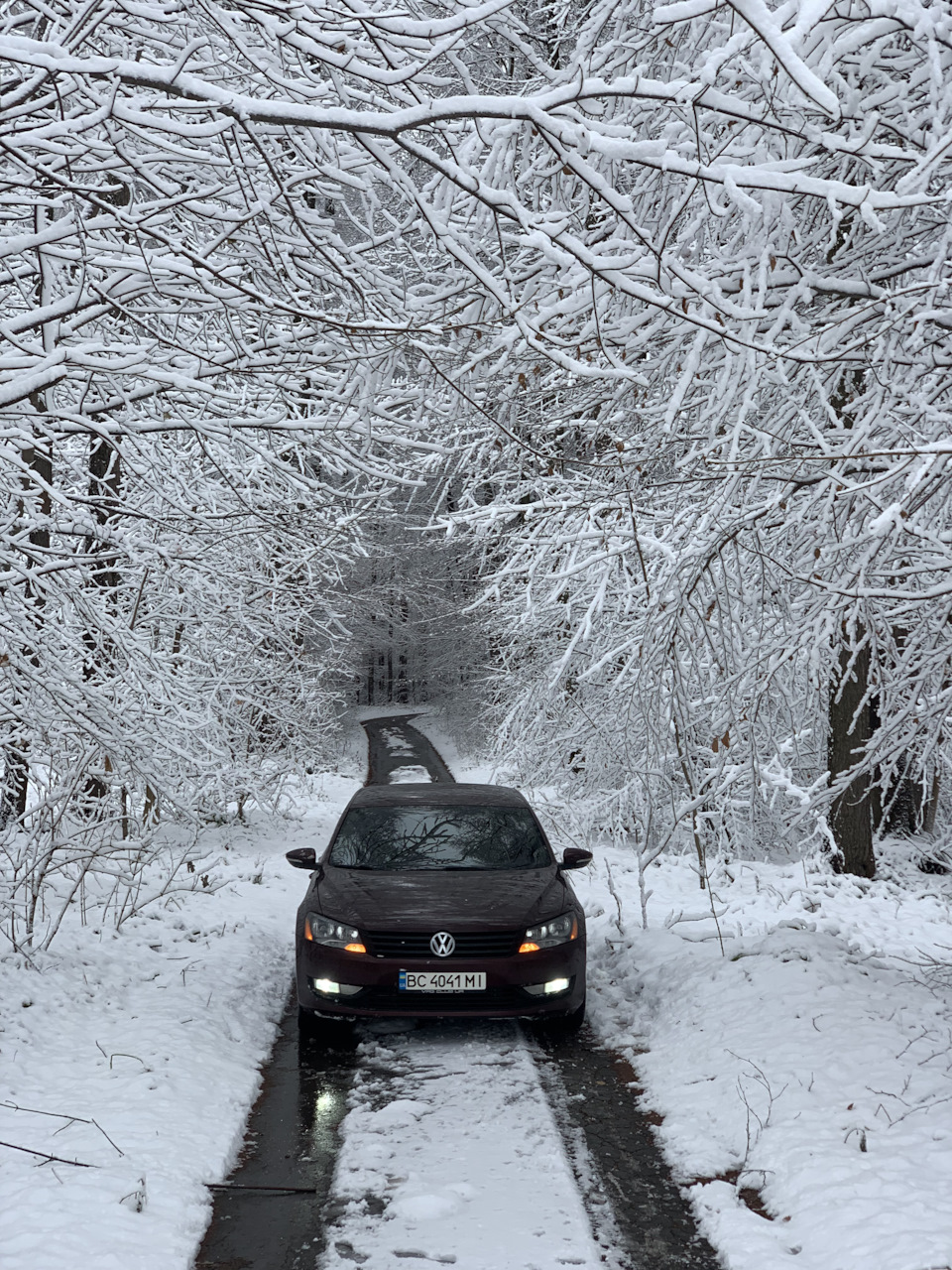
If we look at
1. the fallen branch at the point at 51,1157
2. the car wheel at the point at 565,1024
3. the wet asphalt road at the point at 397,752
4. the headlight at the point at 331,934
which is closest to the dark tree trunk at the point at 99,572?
the headlight at the point at 331,934

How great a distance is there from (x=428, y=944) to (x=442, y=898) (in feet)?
1.42

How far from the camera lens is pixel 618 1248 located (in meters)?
4.02

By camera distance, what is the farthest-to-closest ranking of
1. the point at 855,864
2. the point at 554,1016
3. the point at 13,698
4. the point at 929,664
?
the point at 855,864 < the point at 13,698 < the point at 554,1016 < the point at 929,664

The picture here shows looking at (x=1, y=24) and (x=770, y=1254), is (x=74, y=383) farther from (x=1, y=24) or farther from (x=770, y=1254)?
(x=770, y=1254)

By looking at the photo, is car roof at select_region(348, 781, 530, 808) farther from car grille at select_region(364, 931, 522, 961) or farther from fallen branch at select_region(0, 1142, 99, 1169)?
fallen branch at select_region(0, 1142, 99, 1169)

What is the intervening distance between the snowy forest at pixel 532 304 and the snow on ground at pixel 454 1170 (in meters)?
1.61

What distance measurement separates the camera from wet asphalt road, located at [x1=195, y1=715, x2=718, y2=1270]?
4.03 m

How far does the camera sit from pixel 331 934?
6.50 meters

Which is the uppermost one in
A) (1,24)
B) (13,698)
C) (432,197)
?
(1,24)

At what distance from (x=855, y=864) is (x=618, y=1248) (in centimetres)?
753

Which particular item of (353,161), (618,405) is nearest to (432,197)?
(353,161)

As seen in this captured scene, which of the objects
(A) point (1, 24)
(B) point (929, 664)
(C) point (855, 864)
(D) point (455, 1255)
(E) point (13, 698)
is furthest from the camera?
(C) point (855, 864)

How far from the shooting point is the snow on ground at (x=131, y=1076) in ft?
13.0

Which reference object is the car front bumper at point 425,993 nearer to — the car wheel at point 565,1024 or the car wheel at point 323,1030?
the car wheel at point 323,1030
